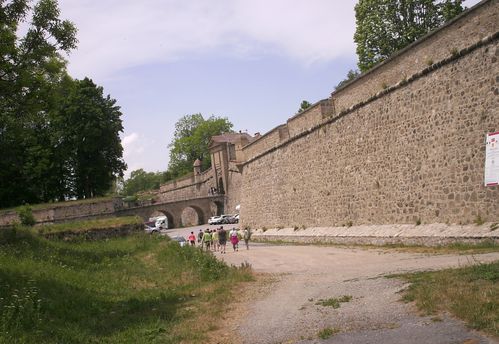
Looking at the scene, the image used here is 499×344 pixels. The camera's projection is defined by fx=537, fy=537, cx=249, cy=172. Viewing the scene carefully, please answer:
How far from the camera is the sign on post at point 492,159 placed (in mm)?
13398

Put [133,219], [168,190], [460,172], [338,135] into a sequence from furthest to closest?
[168,190] → [133,219] → [338,135] → [460,172]

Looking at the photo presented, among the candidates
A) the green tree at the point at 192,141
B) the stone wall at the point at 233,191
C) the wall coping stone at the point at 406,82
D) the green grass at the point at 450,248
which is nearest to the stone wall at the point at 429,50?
the wall coping stone at the point at 406,82

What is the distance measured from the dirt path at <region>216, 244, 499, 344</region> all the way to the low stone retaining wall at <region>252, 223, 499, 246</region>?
4.69 feet

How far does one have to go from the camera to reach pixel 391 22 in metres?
37.1

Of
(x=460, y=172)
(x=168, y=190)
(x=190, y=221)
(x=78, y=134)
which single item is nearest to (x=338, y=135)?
(x=460, y=172)

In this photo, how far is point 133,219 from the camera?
109 ft

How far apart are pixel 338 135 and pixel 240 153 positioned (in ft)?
56.9

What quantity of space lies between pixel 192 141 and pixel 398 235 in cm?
9024

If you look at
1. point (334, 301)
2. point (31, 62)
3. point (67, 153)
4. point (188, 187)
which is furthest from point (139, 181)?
point (334, 301)

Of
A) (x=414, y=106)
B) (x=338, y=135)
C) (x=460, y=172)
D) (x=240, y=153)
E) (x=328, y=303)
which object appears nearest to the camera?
(x=328, y=303)

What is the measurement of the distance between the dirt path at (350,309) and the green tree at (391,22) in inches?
993

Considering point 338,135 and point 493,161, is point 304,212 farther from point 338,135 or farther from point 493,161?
point 493,161

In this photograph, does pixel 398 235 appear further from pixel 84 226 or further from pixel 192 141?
pixel 192 141

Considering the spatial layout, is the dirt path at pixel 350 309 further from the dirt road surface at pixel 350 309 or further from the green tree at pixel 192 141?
the green tree at pixel 192 141
